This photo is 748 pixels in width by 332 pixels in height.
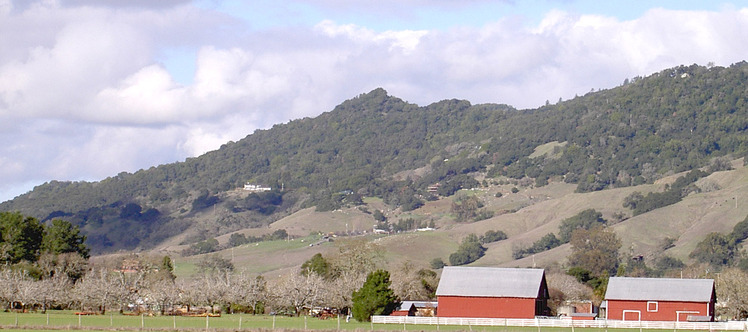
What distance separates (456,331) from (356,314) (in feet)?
41.2

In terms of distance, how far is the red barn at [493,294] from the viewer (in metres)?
71.2

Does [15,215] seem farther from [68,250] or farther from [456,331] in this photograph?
[456,331]

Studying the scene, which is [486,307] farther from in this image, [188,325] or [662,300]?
[188,325]

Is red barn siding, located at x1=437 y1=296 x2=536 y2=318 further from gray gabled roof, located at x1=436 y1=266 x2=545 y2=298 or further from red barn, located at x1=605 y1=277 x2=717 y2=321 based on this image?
red barn, located at x1=605 y1=277 x2=717 y2=321

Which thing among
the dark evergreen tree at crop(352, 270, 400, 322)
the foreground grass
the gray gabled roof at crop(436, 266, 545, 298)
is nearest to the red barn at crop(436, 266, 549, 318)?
the gray gabled roof at crop(436, 266, 545, 298)

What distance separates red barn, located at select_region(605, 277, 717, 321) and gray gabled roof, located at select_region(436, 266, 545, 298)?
205 inches

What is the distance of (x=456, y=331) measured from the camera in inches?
2163

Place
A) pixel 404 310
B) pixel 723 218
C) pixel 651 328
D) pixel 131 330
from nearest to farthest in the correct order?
pixel 131 330, pixel 651 328, pixel 404 310, pixel 723 218

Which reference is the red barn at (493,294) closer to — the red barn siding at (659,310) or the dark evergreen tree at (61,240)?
the red barn siding at (659,310)

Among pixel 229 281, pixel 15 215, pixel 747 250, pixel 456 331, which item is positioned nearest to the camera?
pixel 456 331

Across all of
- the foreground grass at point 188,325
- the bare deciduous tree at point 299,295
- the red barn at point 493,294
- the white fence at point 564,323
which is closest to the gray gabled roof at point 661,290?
the red barn at point 493,294

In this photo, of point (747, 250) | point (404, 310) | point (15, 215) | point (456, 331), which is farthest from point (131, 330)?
point (747, 250)

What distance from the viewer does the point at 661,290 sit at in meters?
71.1

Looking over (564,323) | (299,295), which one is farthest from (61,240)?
(564,323)
